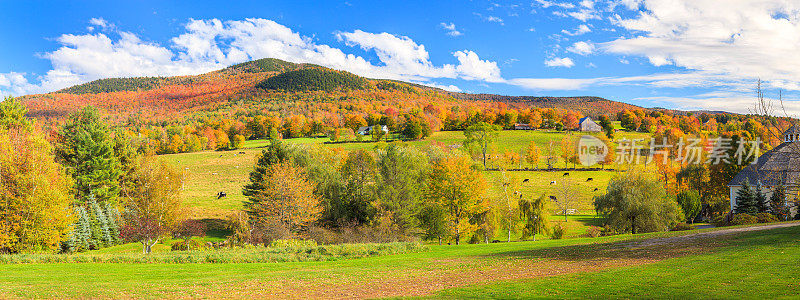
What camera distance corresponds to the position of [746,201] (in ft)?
153

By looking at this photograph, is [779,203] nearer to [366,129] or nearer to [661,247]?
[661,247]

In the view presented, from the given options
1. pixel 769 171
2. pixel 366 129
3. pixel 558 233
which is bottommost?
pixel 558 233

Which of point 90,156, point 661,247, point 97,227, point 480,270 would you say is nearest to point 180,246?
point 97,227

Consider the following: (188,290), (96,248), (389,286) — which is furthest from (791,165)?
(96,248)

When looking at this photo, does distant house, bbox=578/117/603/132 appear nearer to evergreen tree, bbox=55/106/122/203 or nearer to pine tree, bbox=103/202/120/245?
evergreen tree, bbox=55/106/122/203

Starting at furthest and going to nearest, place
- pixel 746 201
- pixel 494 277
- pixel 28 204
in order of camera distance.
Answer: pixel 746 201, pixel 28 204, pixel 494 277

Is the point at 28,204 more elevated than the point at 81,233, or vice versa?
the point at 28,204

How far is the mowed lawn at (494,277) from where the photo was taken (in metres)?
13.1

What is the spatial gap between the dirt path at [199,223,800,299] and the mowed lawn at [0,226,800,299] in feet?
0.13

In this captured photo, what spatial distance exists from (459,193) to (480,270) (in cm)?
2495

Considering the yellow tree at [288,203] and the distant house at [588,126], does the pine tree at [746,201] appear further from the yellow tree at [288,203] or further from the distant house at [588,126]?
the distant house at [588,126]

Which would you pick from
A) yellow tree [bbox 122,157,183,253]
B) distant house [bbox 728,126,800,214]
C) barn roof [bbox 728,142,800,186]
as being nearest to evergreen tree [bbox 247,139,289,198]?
yellow tree [bbox 122,157,183,253]

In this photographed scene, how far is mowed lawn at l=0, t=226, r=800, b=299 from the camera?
13141 mm

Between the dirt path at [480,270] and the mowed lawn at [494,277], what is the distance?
0.04 m
